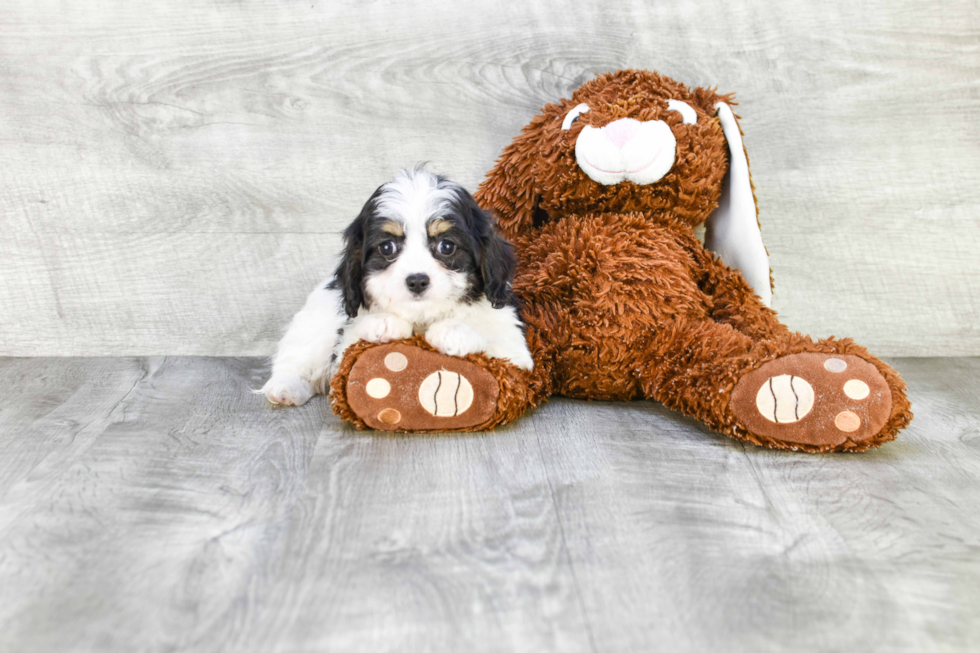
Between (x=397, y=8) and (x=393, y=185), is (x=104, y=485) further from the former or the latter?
(x=397, y=8)

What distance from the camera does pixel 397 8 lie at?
7.86 feet

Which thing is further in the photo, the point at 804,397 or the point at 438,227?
the point at 438,227

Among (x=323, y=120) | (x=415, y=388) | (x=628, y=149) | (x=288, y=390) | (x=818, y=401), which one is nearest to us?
(x=818, y=401)

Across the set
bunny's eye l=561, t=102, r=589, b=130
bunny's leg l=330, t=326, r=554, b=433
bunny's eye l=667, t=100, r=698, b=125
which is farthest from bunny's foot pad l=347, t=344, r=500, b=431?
bunny's eye l=667, t=100, r=698, b=125

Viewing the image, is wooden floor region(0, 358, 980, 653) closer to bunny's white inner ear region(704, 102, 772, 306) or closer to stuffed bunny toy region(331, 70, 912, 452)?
stuffed bunny toy region(331, 70, 912, 452)

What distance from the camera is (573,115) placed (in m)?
2.01

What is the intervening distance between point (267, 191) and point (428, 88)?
24.2 inches

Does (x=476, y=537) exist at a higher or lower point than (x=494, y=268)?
lower

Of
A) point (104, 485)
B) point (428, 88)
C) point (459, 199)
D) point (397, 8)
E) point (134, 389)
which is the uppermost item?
point (397, 8)

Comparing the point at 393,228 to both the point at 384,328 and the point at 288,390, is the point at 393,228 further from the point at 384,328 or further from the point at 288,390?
the point at 288,390

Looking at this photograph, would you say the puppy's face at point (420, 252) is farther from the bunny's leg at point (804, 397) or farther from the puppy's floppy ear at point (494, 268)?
the bunny's leg at point (804, 397)

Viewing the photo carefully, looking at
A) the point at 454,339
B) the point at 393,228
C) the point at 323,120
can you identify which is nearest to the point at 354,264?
the point at 393,228

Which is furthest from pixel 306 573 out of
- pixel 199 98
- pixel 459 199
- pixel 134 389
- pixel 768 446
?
pixel 199 98

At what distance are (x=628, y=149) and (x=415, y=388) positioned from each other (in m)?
0.79
